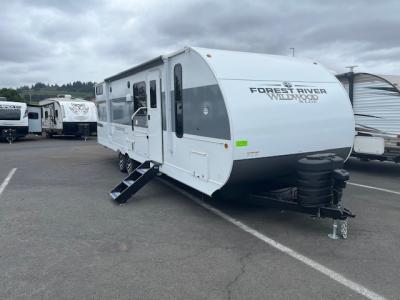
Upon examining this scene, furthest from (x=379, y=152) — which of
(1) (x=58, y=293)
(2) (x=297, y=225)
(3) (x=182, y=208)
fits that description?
(1) (x=58, y=293)

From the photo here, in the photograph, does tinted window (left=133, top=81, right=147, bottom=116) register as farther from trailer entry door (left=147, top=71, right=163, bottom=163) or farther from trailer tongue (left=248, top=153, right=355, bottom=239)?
trailer tongue (left=248, top=153, right=355, bottom=239)

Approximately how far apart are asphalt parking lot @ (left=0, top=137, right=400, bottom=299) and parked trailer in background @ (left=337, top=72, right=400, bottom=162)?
1963 mm

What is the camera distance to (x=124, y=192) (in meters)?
7.09

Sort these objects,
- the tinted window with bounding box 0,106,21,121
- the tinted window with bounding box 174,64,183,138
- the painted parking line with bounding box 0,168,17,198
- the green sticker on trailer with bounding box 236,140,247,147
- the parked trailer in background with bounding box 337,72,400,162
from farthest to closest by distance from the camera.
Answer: the tinted window with bounding box 0,106,21,121 → the parked trailer in background with bounding box 337,72,400,162 → the painted parking line with bounding box 0,168,17,198 → the tinted window with bounding box 174,64,183,138 → the green sticker on trailer with bounding box 236,140,247,147

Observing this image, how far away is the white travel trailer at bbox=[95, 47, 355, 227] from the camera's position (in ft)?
17.5

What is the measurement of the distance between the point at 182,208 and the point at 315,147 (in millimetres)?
2574

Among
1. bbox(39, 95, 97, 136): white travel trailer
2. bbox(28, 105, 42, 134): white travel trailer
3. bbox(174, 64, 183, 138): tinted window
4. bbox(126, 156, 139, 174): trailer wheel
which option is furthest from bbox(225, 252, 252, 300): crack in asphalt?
bbox(28, 105, 42, 134): white travel trailer

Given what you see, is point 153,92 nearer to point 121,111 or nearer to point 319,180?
point 121,111

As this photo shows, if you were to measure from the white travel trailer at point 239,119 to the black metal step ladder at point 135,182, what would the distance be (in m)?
0.02

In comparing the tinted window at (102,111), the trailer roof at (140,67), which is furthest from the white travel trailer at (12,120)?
the trailer roof at (140,67)

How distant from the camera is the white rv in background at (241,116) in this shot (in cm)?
534

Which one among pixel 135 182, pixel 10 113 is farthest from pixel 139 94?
pixel 10 113

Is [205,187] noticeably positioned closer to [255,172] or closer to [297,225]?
[255,172]

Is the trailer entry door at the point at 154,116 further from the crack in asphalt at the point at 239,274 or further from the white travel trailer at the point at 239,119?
the crack in asphalt at the point at 239,274
